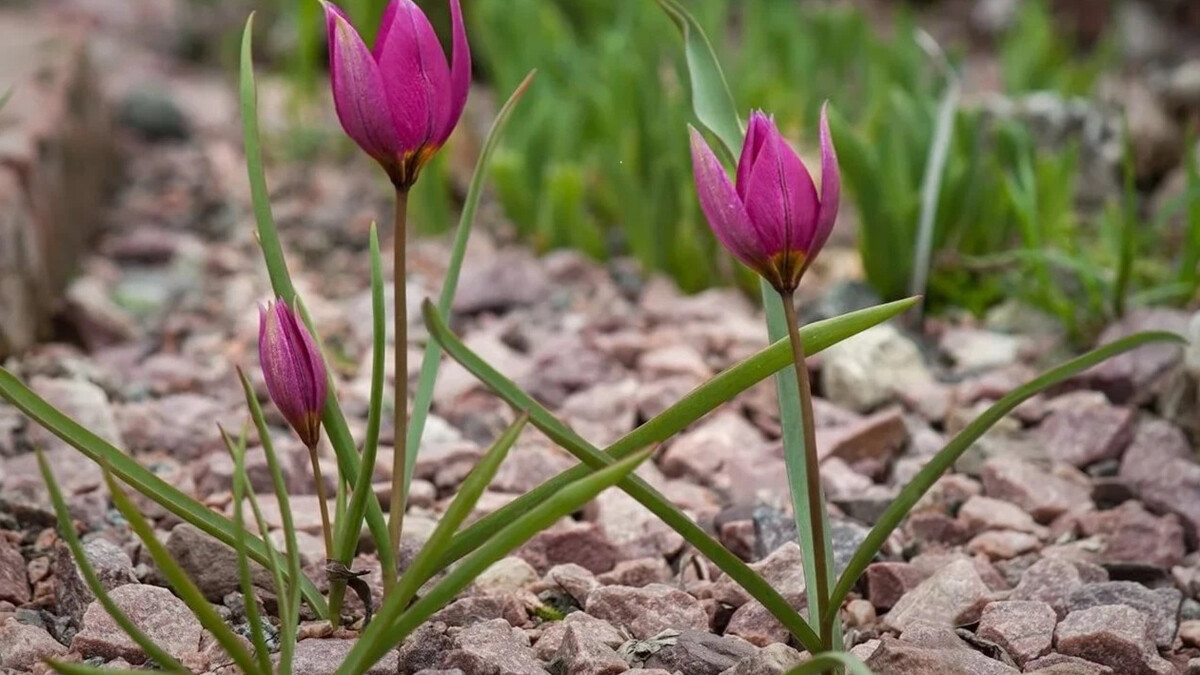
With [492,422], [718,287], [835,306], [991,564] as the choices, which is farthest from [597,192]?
[991,564]

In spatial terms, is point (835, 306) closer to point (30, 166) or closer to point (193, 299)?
point (193, 299)

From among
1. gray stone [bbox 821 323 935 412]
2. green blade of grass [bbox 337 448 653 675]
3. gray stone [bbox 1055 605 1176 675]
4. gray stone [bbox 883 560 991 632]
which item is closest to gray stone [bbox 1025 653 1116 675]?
gray stone [bbox 1055 605 1176 675]

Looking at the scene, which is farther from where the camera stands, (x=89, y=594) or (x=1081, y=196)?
(x=1081, y=196)

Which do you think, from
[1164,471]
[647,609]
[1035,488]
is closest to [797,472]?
[647,609]

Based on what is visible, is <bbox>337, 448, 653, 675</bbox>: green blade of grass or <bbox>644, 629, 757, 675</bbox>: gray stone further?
<bbox>644, 629, 757, 675</bbox>: gray stone

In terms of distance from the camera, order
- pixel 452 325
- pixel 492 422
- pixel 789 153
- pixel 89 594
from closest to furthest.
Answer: pixel 789 153 → pixel 89 594 → pixel 492 422 → pixel 452 325

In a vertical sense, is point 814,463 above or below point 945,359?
below

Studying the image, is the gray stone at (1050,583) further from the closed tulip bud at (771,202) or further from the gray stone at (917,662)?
the closed tulip bud at (771,202)

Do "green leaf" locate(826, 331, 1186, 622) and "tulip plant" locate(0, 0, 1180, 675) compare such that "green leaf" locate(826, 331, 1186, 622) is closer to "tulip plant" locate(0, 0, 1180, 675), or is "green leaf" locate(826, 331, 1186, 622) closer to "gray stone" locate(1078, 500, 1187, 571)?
"tulip plant" locate(0, 0, 1180, 675)
